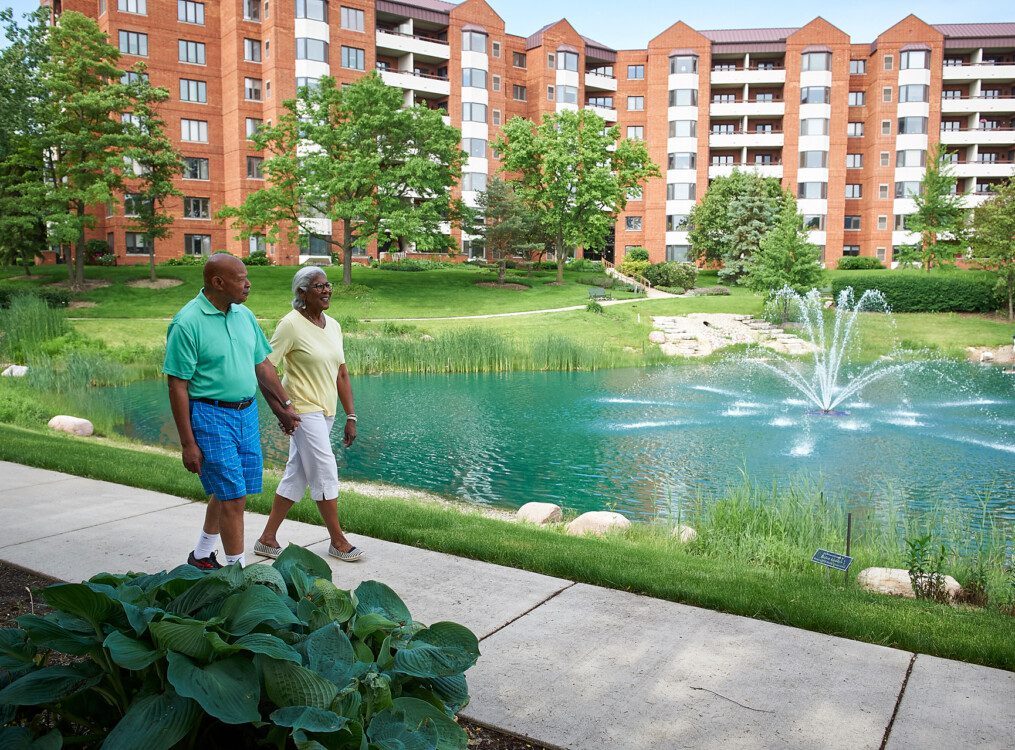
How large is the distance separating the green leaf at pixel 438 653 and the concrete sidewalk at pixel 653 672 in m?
0.99

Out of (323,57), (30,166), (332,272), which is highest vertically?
(323,57)

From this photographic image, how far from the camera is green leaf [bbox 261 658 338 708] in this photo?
7.81ft

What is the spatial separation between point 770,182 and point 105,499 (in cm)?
5553

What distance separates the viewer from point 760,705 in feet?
12.6

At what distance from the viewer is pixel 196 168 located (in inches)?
2159

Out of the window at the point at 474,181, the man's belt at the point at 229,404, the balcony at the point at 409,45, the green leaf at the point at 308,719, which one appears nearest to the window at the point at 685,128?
the window at the point at 474,181

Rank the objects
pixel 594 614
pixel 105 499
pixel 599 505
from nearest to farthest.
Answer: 1. pixel 594 614
2. pixel 105 499
3. pixel 599 505

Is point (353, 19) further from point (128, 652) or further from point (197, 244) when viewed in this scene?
point (128, 652)

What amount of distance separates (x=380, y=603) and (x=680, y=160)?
2644 inches

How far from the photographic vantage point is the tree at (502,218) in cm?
5000

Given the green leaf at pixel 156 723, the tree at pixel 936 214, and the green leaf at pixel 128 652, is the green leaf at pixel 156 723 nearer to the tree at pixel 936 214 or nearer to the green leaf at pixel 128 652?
the green leaf at pixel 128 652

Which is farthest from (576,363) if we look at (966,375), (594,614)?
(594,614)

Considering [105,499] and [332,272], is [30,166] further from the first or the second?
[105,499]

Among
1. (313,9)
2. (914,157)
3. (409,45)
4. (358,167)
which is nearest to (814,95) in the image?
(914,157)
